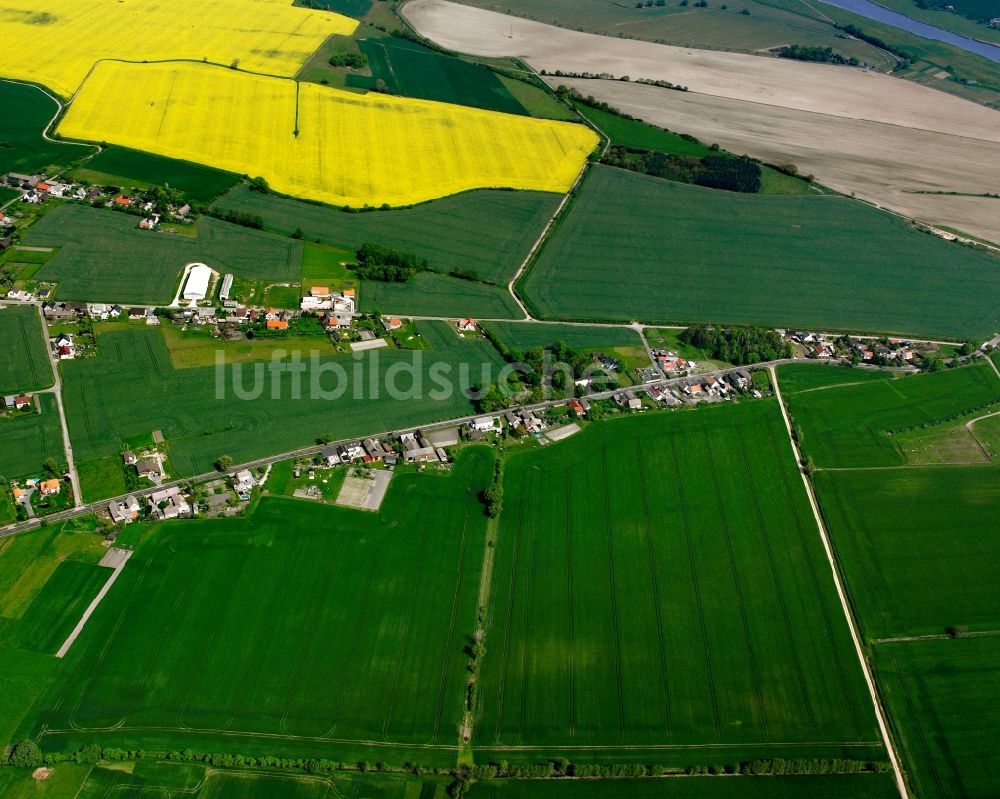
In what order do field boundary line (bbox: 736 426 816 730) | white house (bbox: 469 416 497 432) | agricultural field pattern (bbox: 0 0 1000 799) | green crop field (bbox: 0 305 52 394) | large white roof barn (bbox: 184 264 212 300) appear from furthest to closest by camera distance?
large white roof barn (bbox: 184 264 212 300), white house (bbox: 469 416 497 432), green crop field (bbox: 0 305 52 394), field boundary line (bbox: 736 426 816 730), agricultural field pattern (bbox: 0 0 1000 799)

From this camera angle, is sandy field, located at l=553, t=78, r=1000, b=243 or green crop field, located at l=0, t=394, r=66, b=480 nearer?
green crop field, located at l=0, t=394, r=66, b=480

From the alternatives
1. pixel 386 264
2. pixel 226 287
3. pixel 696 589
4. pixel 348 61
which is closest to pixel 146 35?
pixel 348 61

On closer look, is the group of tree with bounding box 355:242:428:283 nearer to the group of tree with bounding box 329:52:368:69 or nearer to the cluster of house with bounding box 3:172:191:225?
the cluster of house with bounding box 3:172:191:225

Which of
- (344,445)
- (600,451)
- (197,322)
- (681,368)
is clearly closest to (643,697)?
(600,451)

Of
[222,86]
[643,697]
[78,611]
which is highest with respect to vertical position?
[222,86]

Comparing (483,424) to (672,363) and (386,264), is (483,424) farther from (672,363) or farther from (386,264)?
(386,264)

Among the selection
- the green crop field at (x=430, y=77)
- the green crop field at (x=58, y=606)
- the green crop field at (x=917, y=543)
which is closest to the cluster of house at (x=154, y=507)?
the green crop field at (x=58, y=606)

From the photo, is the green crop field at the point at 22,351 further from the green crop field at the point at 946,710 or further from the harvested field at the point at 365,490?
the green crop field at the point at 946,710

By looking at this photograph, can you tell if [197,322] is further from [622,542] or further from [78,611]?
[622,542]

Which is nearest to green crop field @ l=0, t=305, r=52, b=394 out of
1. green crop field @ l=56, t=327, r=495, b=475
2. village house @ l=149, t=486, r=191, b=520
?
green crop field @ l=56, t=327, r=495, b=475
